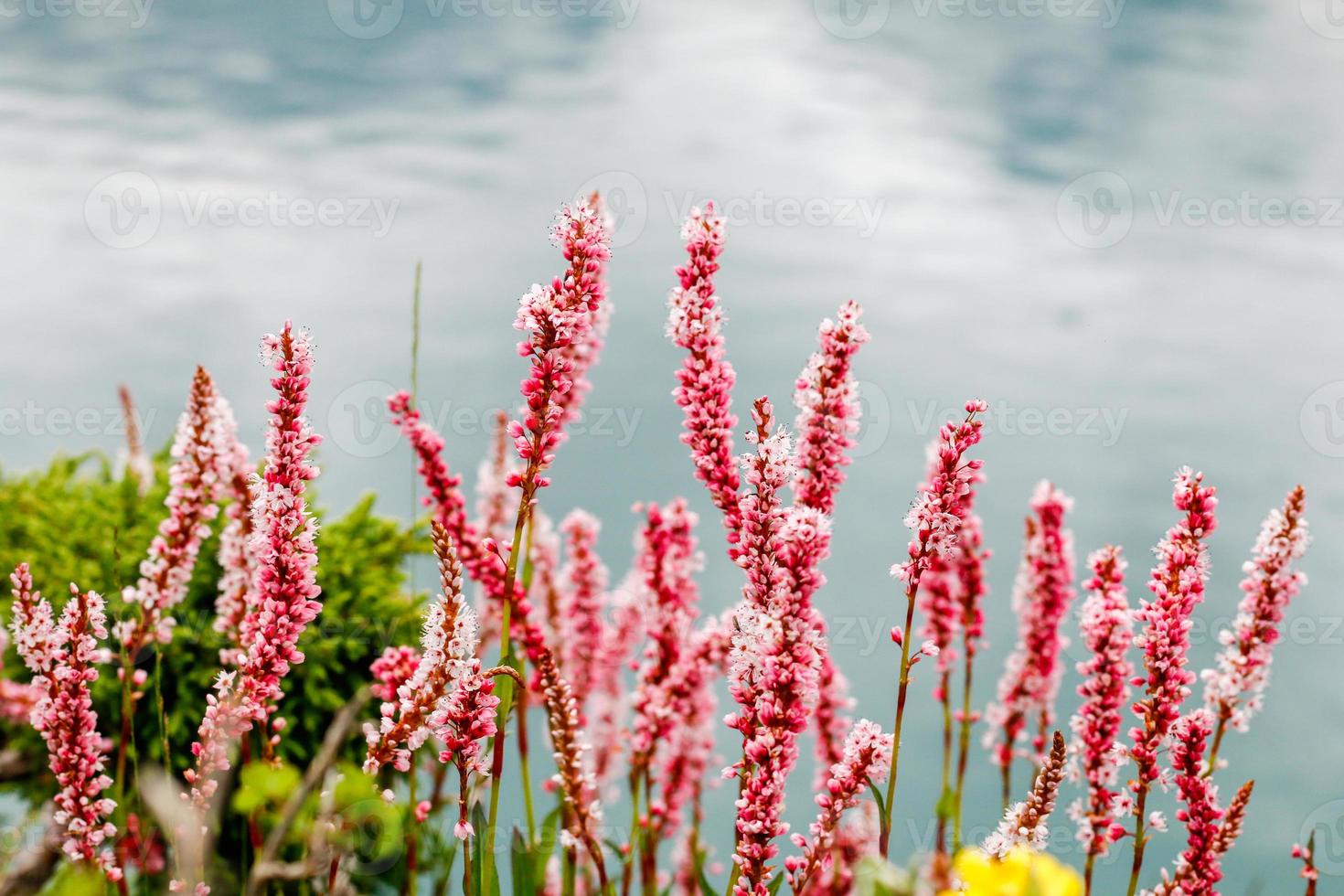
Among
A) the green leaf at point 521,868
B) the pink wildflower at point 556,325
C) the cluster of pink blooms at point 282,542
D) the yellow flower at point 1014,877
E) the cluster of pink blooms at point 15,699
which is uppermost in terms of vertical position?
the pink wildflower at point 556,325

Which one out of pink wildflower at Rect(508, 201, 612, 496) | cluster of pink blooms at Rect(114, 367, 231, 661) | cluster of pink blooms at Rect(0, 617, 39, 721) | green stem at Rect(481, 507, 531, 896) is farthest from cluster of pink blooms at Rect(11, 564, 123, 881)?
cluster of pink blooms at Rect(0, 617, 39, 721)

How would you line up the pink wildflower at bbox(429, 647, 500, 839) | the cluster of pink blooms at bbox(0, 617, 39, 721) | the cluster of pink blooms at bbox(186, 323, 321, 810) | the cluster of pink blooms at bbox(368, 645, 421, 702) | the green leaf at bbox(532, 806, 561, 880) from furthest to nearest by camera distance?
Result: 1. the cluster of pink blooms at bbox(0, 617, 39, 721)
2. the green leaf at bbox(532, 806, 561, 880)
3. the cluster of pink blooms at bbox(368, 645, 421, 702)
4. the cluster of pink blooms at bbox(186, 323, 321, 810)
5. the pink wildflower at bbox(429, 647, 500, 839)

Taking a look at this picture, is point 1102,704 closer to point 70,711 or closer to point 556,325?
point 556,325

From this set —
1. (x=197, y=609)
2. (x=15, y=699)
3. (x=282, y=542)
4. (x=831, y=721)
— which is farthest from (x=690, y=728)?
(x=15, y=699)

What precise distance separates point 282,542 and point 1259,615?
2.85 meters

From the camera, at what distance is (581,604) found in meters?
4.82

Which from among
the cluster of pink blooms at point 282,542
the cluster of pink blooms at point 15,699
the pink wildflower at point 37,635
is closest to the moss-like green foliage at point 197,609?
the cluster of pink blooms at point 15,699

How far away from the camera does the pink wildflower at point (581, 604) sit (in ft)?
15.5

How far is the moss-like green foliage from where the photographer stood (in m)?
5.97

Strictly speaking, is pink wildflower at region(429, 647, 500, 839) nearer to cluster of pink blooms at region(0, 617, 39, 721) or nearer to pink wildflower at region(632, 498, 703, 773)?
pink wildflower at region(632, 498, 703, 773)

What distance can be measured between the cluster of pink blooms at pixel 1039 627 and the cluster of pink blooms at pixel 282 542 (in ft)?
9.94

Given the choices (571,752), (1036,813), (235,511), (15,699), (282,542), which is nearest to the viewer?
(1036,813)

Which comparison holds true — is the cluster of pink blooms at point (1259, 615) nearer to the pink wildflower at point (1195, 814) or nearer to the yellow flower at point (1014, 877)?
the pink wildflower at point (1195, 814)

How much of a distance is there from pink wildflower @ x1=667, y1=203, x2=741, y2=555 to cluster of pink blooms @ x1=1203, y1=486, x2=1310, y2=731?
5.49ft
